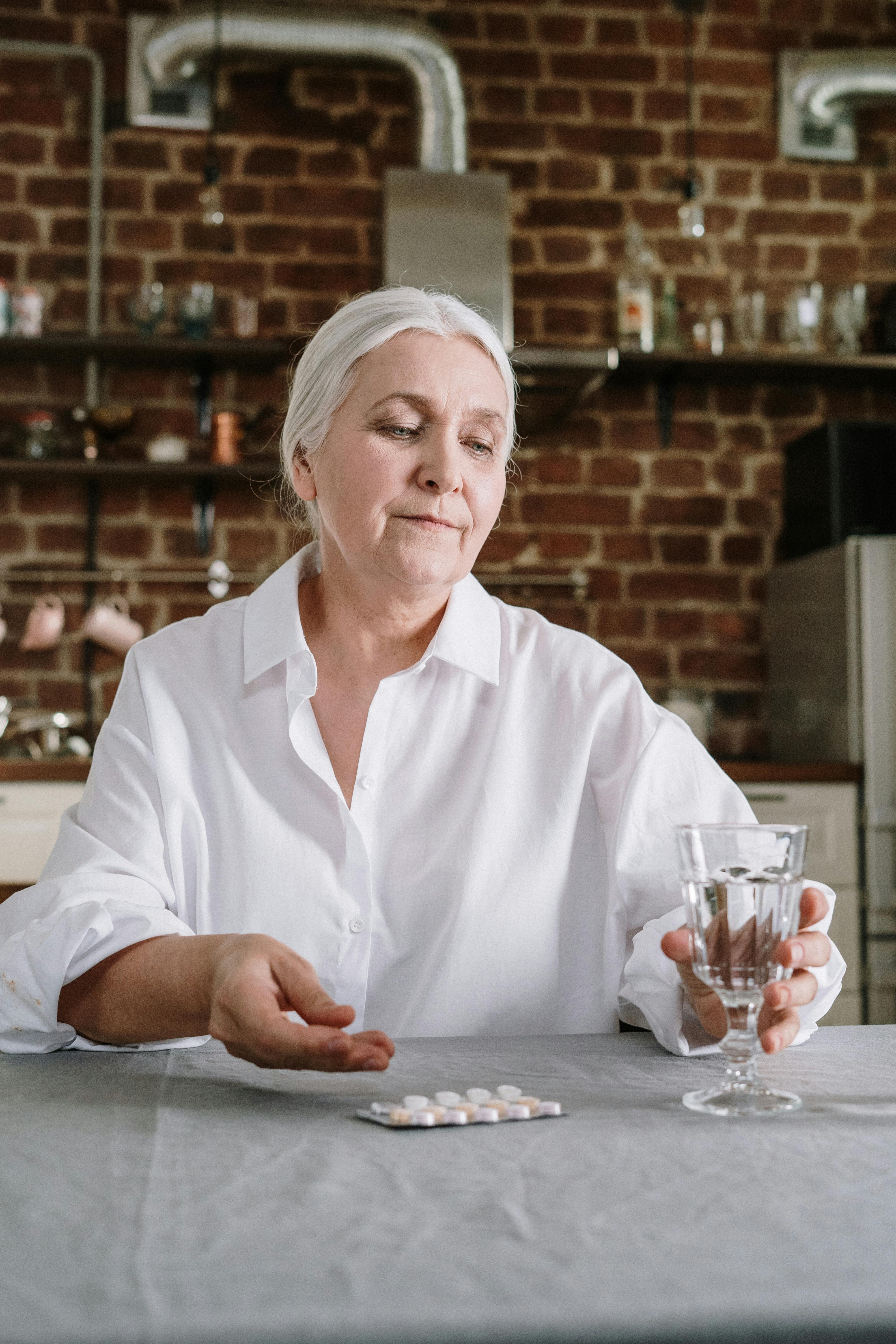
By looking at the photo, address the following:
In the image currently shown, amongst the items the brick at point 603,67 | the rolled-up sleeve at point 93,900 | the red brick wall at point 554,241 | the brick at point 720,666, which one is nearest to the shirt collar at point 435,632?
the rolled-up sleeve at point 93,900

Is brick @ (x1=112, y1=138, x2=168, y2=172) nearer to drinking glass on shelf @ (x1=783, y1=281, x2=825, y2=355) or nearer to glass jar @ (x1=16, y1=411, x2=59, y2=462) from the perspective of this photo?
glass jar @ (x1=16, y1=411, x2=59, y2=462)

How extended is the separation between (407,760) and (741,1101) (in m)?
0.63

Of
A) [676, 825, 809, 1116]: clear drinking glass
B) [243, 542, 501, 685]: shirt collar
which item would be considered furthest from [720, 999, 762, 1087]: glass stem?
[243, 542, 501, 685]: shirt collar

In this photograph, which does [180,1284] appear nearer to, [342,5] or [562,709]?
[562,709]

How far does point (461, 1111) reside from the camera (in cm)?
67

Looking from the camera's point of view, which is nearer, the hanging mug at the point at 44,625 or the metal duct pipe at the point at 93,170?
the hanging mug at the point at 44,625

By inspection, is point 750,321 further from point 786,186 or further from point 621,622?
point 621,622

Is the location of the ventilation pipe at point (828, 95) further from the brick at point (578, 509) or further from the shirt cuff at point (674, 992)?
the shirt cuff at point (674, 992)

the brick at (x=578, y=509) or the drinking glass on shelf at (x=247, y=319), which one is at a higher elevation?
the drinking glass on shelf at (x=247, y=319)

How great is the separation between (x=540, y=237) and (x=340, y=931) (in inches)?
120

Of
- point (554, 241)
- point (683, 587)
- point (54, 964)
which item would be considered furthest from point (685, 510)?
point (54, 964)

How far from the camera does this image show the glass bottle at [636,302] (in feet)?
11.8

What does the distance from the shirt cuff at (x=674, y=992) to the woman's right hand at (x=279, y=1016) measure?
254 mm

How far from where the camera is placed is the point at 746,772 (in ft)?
10.1
